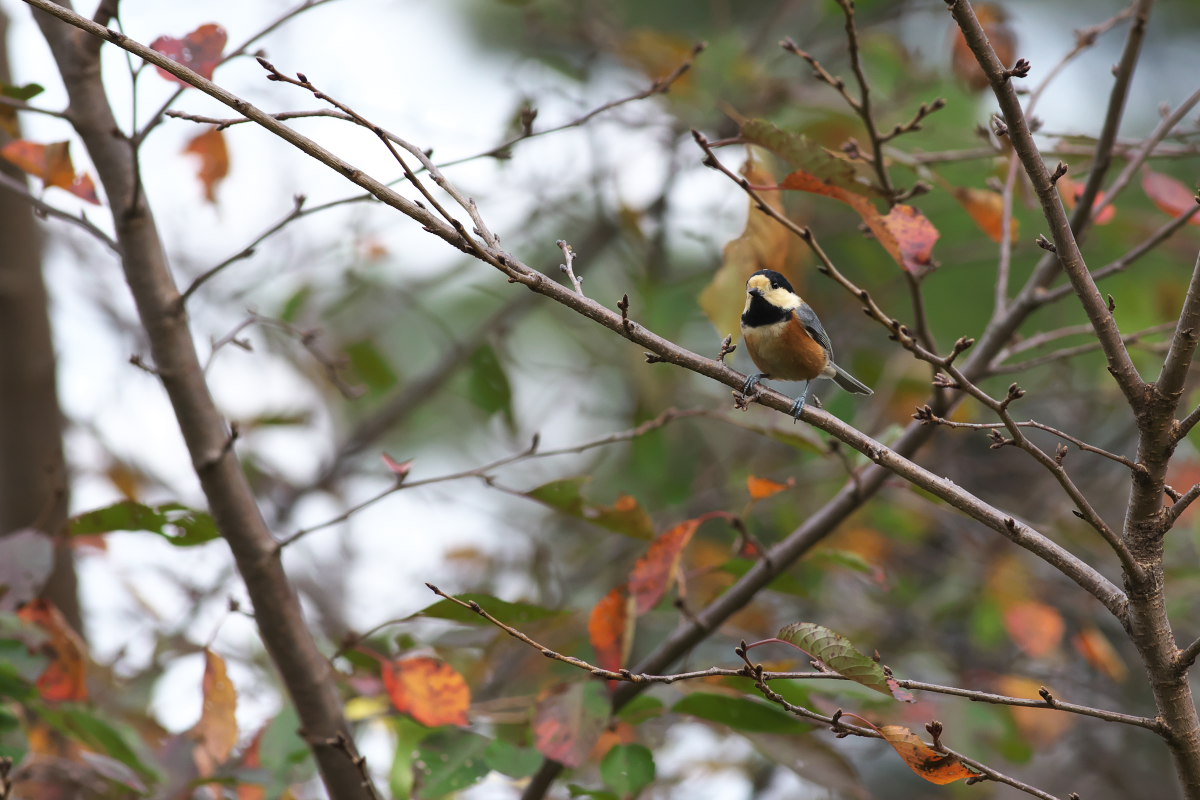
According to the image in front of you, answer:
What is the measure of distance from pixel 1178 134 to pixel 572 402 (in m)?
3.12

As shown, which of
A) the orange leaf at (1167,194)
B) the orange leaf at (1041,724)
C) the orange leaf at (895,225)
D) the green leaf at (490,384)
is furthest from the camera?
the orange leaf at (1041,724)

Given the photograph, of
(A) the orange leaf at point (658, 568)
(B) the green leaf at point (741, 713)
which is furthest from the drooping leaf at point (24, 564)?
(B) the green leaf at point (741, 713)

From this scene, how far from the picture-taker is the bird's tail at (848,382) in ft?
8.79

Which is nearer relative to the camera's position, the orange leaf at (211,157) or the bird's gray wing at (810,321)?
the bird's gray wing at (810,321)

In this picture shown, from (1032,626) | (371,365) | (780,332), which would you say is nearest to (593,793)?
(780,332)

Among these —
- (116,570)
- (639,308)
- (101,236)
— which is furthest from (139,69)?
(116,570)

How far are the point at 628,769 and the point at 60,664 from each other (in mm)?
1279

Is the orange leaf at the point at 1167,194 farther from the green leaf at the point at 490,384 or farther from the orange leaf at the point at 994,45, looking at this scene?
the green leaf at the point at 490,384

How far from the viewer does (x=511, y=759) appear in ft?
6.71

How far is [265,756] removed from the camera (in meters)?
2.14

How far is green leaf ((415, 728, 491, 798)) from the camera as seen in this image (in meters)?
1.98

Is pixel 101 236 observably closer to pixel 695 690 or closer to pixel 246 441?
pixel 695 690

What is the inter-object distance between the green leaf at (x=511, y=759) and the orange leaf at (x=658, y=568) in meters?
0.37

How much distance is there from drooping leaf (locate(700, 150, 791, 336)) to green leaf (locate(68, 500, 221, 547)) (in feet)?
3.64
